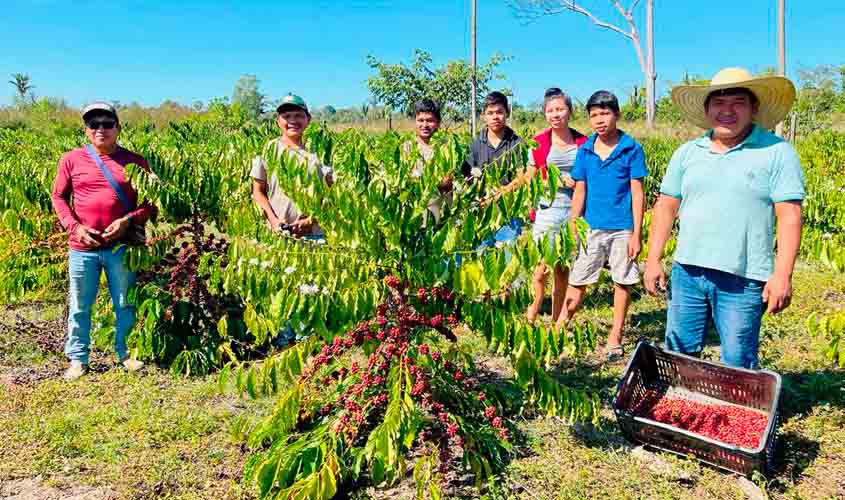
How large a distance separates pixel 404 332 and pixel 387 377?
0.83 feet

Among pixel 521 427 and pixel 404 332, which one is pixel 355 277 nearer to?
pixel 404 332

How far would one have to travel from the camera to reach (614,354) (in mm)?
4441

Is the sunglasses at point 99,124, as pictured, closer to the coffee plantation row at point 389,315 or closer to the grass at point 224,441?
the coffee plantation row at point 389,315

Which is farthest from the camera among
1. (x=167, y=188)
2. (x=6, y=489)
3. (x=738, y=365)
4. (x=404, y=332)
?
(x=167, y=188)

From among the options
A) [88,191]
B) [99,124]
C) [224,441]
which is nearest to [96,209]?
[88,191]

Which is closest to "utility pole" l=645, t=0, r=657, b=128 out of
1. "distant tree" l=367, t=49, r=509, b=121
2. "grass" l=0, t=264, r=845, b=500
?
"distant tree" l=367, t=49, r=509, b=121

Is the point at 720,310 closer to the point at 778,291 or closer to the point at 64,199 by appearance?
the point at 778,291

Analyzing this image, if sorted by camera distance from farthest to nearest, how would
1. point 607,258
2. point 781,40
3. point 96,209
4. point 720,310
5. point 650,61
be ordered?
point 650,61, point 781,40, point 607,258, point 96,209, point 720,310

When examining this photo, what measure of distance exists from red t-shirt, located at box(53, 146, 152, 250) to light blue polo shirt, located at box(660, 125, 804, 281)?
3334mm

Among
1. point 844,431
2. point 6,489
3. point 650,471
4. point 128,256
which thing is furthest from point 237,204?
point 844,431

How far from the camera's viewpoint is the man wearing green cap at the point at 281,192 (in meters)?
4.05

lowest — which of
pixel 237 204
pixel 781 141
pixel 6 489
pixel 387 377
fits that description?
pixel 6 489

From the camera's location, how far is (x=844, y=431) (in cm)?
333

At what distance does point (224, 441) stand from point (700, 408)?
2535 millimetres
